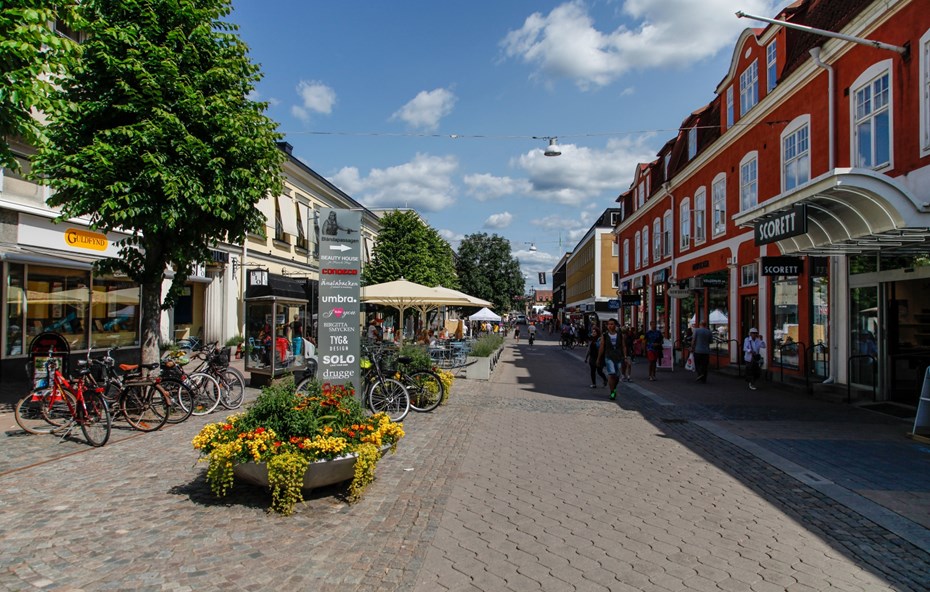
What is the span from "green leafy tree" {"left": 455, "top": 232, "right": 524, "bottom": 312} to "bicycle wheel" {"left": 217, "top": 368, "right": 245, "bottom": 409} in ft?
154

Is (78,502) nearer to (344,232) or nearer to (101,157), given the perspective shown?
(344,232)

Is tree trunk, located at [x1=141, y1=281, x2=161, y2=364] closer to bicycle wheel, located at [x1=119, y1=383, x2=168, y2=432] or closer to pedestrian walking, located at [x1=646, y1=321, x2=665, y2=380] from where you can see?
bicycle wheel, located at [x1=119, y1=383, x2=168, y2=432]

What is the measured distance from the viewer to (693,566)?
4242mm

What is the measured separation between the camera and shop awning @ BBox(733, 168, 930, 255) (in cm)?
884

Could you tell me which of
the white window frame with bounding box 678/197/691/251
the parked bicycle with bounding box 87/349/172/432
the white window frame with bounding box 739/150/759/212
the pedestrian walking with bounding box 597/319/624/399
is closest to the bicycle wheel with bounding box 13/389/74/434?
the parked bicycle with bounding box 87/349/172/432

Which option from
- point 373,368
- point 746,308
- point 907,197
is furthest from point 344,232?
point 746,308

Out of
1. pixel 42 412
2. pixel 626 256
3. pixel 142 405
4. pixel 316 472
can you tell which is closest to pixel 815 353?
pixel 316 472

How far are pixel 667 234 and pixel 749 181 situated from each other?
402 inches

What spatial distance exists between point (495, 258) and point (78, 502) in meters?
54.7

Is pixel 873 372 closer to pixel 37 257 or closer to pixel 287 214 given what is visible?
pixel 37 257

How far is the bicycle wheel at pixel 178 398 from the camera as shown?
9.81 m

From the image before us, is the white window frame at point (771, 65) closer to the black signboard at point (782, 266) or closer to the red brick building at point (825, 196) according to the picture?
the red brick building at point (825, 196)

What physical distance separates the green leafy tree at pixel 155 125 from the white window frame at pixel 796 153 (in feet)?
41.7

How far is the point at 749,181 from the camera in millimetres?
19266
